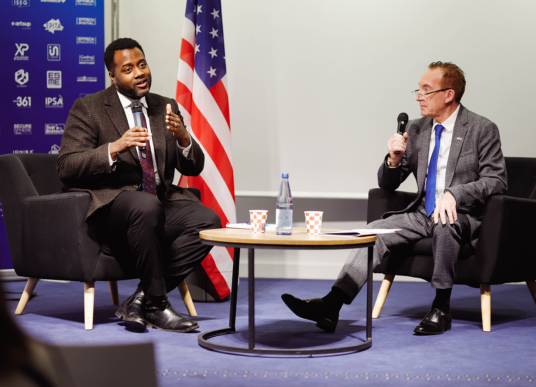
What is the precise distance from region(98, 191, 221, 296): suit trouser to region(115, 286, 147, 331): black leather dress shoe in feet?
0.34

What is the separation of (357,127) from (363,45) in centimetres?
62

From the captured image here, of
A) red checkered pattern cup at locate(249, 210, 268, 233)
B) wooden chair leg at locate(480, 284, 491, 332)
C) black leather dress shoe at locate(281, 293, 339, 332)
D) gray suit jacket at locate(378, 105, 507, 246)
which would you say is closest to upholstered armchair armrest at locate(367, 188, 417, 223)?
gray suit jacket at locate(378, 105, 507, 246)

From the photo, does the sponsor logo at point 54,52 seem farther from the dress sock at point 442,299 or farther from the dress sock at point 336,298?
the dress sock at point 442,299

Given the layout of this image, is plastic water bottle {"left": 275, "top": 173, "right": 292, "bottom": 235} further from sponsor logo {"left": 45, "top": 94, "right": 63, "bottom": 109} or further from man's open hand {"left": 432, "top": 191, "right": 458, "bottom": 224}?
sponsor logo {"left": 45, "top": 94, "right": 63, "bottom": 109}

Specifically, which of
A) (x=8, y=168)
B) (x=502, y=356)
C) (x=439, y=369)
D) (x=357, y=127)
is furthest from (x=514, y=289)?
(x=8, y=168)

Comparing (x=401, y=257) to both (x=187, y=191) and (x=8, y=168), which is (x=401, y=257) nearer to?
(x=187, y=191)

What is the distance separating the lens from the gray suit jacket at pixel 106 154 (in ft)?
9.33

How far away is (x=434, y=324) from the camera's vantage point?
9.14 feet

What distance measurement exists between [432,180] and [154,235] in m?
1.43

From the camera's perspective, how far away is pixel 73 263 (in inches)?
109

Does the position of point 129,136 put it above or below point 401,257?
above

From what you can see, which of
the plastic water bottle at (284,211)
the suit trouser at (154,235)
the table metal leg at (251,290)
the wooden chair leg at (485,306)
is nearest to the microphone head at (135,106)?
the suit trouser at (154,235)

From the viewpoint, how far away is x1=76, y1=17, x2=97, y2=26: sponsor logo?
441 cm

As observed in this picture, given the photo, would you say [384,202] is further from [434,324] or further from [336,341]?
[336,341]
